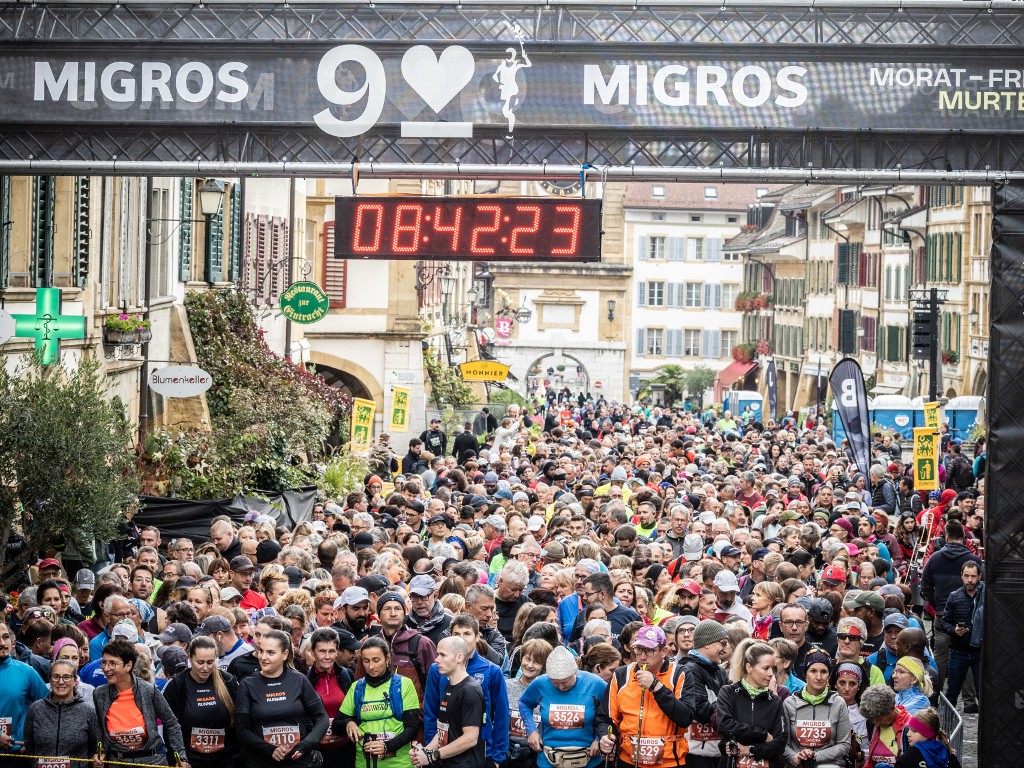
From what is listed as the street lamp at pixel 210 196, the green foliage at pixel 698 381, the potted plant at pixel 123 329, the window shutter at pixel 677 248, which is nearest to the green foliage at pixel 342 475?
the potted plant at pixel 123 329

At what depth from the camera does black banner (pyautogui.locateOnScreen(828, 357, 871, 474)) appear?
71.3 ft

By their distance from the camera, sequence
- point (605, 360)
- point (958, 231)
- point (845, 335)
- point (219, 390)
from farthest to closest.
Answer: point (605, 360), point (845, 335), point (958, 231), point (219, 390)

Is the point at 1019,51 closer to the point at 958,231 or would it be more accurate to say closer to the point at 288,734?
the point at 288,734

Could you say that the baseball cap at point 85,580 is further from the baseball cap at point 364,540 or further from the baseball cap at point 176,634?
the baseball cap at point 176,634

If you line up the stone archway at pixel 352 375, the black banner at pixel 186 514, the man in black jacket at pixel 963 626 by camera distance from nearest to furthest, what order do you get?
the man in black jacket at pixel 963 626
the black banner at pixel 186 514
the stone archway at pixel 352 375

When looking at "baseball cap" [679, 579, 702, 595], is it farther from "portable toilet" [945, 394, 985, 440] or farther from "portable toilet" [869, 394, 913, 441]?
"portable toilet" [869, 394, 913, 441]

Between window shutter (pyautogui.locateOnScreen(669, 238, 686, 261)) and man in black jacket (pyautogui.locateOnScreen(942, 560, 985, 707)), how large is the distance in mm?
88639

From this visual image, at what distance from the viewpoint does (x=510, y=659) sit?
11734mm

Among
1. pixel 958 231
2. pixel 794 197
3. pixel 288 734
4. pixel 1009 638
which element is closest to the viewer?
pixel 288 734

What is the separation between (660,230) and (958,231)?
173 feet

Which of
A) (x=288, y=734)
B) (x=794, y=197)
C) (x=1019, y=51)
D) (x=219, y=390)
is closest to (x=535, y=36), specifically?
(x=1019, y=51)

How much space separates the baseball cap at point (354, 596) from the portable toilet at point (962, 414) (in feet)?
110

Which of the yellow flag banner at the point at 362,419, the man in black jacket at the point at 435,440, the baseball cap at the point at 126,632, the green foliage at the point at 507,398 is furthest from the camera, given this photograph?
the green foliage at the point at 507,398

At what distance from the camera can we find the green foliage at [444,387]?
4431cm
